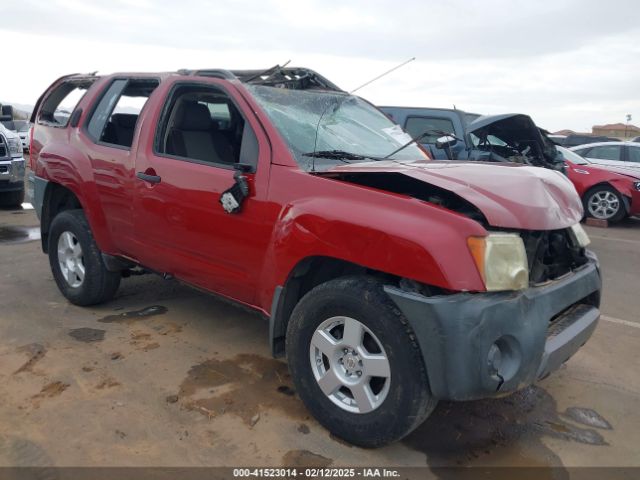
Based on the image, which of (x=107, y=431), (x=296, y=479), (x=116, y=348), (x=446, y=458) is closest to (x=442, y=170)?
(x=446, y=458)

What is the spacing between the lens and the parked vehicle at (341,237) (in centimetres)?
260

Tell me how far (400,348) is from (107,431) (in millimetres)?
1580

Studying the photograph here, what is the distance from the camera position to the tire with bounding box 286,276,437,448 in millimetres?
2648

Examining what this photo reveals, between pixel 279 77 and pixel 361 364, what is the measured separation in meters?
2.22

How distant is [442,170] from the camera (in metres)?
3.15

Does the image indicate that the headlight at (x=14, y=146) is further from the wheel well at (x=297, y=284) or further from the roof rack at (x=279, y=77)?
the wheel well at (x=297, y=284)

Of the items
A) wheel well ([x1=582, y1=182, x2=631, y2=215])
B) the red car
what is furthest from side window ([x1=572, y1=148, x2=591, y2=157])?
wheel well ([x1=582, y1=182, x2=631, y2=215])

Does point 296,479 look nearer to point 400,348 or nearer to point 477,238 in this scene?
point 400,348

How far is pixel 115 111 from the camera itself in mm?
4762

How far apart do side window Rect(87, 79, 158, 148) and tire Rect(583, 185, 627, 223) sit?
853 cm

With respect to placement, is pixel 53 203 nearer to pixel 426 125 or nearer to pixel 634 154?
pixel 426 125

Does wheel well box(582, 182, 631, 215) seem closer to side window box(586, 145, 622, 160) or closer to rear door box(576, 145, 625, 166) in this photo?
rear door box(576, 145, 625, 166)

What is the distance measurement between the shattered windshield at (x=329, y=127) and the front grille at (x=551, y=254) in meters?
1.12

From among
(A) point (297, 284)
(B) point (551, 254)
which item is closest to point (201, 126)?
(A) point (297, 284)
